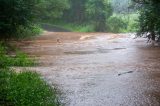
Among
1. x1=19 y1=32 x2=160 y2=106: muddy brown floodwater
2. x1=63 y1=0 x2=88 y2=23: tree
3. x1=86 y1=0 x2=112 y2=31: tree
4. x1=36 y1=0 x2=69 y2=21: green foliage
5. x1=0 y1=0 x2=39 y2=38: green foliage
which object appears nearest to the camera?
x1=19 y1=32 x2=160 y2=106: muddy brown floodwater

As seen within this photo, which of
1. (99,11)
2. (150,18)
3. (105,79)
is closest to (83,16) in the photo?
(99,11)

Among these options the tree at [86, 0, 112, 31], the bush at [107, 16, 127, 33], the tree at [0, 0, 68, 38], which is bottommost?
the bush at [107, 16, 127, 33]

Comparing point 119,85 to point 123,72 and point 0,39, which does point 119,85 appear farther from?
point 0,39

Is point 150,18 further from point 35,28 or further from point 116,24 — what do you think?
point 116,24

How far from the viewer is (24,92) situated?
8.70 m

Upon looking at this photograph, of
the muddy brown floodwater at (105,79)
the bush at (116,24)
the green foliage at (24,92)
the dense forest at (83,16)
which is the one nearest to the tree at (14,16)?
the muddy brown floodwater at (105,79)

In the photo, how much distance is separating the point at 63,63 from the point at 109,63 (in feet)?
6.89

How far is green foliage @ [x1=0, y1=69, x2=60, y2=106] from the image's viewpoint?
8.15 m

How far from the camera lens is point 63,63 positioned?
1609 cm

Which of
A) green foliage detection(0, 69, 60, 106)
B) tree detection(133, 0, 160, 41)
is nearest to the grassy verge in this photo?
green foliage detection(0, 69, 60, 106)

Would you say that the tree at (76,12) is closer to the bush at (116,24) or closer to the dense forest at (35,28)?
the dense forest at (35,28)

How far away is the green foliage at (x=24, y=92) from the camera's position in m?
8.15

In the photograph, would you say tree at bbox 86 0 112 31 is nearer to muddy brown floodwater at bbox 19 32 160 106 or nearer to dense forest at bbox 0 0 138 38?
dense forest at bbox 0 0 138 38

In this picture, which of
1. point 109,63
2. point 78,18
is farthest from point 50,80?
point 78,18
